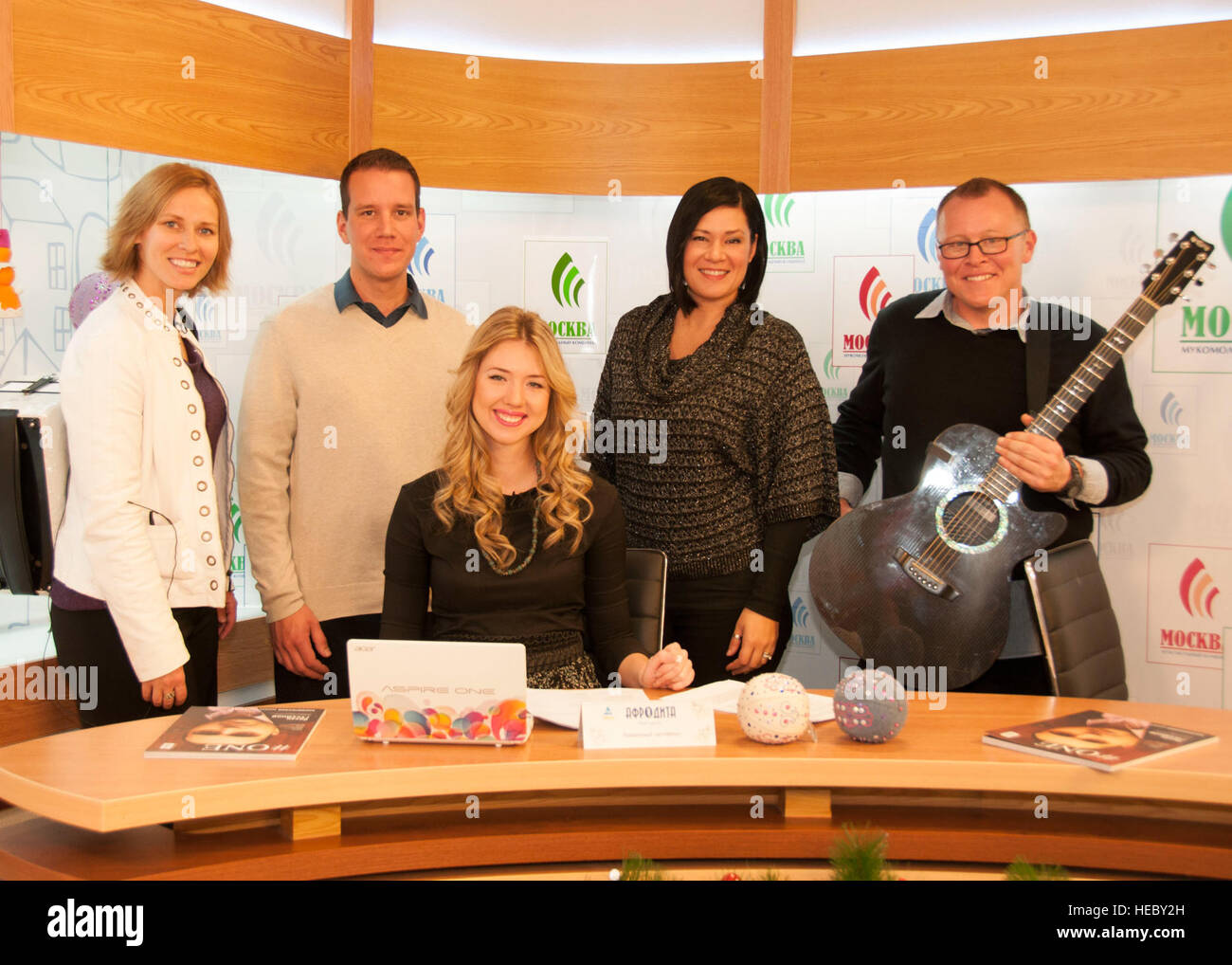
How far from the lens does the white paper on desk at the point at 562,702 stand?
1923mm

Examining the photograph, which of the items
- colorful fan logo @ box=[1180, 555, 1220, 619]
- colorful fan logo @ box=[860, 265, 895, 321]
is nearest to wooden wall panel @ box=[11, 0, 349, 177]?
colorful fan logo @ box=[860, 265, 895, 321]

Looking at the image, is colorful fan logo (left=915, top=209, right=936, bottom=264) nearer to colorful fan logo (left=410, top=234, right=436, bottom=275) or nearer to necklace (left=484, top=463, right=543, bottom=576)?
colorful fan logo (left=410, top=234, right=436, bottom=275)

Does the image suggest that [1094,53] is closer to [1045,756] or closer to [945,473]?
[945,473]

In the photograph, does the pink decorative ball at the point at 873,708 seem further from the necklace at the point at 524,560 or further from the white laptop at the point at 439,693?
the necklace at the point at 524,560

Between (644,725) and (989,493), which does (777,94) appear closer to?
(989,493)

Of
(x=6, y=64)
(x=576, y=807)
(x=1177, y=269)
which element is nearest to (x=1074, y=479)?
(x=1177, y=269)

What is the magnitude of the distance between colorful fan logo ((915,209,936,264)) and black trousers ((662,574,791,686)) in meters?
1.81

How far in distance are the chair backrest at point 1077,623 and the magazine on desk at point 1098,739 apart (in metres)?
0.48

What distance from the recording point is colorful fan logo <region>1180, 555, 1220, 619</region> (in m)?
3.63

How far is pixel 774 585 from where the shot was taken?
2.67 metres

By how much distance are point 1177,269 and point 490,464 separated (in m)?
1.67

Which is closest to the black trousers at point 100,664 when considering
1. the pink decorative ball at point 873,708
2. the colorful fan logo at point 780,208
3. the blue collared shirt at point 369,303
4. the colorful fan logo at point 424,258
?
the blue collared shirt at point 369,303

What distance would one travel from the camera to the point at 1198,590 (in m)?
3.64
